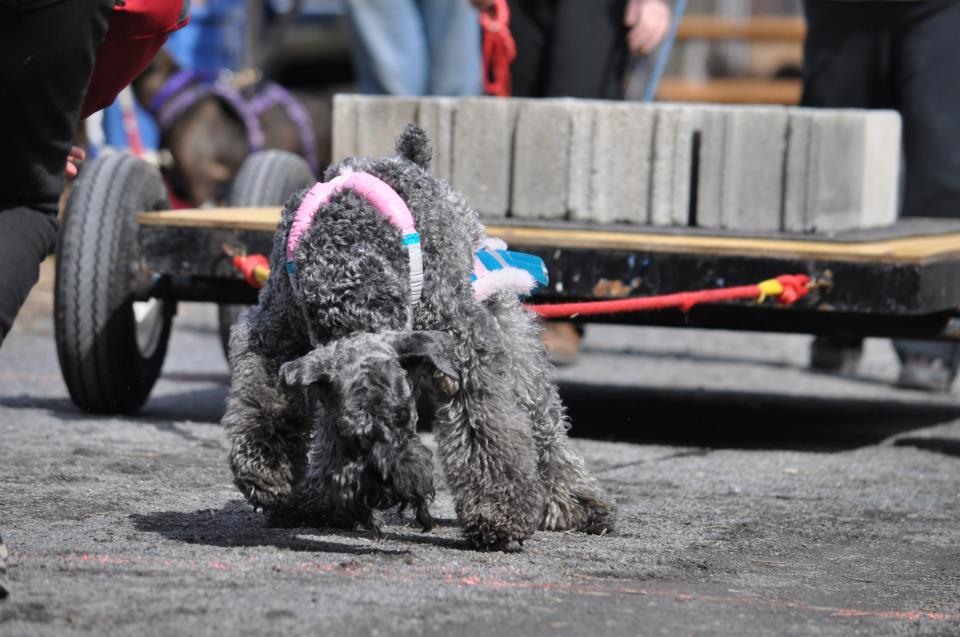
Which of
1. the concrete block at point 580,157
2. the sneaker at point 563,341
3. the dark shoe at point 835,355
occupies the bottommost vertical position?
the dark shoe at point 835,355

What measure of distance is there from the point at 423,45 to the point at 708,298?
396 cm

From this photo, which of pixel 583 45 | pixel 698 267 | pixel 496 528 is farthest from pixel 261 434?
pixel 583 45

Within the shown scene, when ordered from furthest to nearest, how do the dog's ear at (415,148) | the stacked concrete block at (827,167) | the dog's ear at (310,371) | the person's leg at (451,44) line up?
1. the person's leg at (451,44)
2. the stacked concrete block at (827,167)
3. the dog's ear at (415,148)
4. the dog's ear at (310,371)

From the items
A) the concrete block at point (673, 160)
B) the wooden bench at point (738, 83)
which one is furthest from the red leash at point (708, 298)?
the wooden bench at point (738, 83)

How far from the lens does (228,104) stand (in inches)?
490

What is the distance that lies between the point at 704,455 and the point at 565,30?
6.84ft

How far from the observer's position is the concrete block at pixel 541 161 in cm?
603

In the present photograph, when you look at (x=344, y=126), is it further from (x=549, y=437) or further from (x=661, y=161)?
(x=549, y=437)

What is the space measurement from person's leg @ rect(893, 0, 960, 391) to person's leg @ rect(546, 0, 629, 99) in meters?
1.23

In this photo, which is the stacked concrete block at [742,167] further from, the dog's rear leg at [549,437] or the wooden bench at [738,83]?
the wooden bench at [738,83]

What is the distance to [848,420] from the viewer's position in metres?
6.80

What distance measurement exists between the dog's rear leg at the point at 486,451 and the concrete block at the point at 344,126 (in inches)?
109

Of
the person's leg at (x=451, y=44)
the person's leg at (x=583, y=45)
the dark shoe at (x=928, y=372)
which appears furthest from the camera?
the person's leg at (x=451, y=44)

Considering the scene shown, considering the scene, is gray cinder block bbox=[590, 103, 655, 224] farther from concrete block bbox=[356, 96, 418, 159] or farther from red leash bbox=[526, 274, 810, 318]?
red leash bbox=[526, 274, 810, 318]
